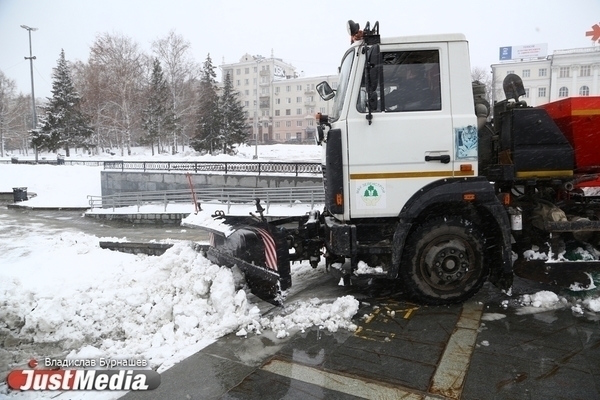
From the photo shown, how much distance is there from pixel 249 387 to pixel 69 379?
1.58 meters

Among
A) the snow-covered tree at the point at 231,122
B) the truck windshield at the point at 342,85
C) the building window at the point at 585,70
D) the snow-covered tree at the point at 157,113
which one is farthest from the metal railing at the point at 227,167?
the building window at the point at 585,70

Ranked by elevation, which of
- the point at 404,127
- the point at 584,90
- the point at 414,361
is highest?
the point at 584,90

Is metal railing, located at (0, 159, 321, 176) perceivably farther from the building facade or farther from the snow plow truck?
the building facade

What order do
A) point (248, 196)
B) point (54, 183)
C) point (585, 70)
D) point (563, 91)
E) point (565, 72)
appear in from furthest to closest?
point (565, 72) → point (563, 91) → point (585, 70) → point (54, 183) → point (248, 196)

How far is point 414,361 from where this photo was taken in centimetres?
383

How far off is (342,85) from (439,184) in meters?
1.72

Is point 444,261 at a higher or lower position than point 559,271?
higher

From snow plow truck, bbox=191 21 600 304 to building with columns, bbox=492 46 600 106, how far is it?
126 feet

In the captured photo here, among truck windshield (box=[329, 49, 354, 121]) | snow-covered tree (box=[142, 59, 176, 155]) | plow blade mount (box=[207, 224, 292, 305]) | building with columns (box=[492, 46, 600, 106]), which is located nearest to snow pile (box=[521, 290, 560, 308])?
plow blade mount (box=[207, 224, 292, 305])

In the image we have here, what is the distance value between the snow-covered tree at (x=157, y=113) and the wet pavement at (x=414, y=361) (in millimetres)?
48078

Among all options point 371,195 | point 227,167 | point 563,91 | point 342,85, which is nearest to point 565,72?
point 563,91

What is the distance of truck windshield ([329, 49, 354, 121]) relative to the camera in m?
4.97

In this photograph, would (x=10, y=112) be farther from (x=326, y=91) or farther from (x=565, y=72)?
(x=565, y=72)

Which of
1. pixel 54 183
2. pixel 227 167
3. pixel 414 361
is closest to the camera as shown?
pixel 414 361
